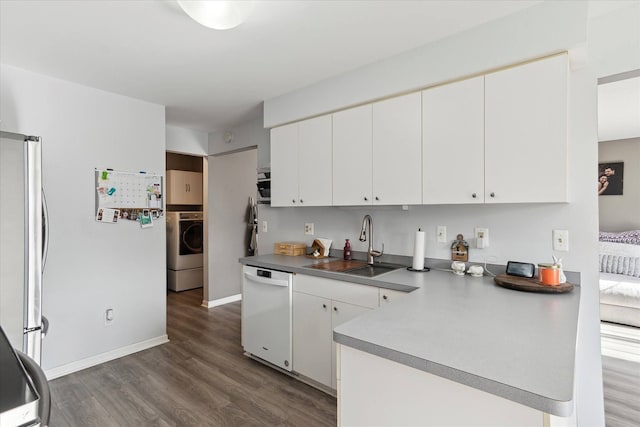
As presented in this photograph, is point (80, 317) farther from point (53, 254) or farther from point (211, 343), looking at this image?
point (211, 343)

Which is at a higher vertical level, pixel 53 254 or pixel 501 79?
pixel 501 79

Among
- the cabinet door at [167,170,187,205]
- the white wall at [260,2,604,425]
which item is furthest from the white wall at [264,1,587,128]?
the cabinet door at [167,170,187,205]

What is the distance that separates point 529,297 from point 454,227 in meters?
0.76

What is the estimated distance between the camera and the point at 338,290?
7.32 feet

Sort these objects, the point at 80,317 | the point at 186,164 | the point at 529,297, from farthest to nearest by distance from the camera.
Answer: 1. the point at 186,164
2. the point at 80,317
3. the point at 529,297

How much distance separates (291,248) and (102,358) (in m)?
1.89

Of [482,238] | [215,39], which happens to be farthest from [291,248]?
[215,39]

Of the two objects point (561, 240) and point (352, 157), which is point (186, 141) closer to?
point (352, 157)

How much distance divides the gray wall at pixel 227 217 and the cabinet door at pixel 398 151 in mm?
2853

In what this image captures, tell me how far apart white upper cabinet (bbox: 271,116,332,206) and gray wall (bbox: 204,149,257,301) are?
178 cm

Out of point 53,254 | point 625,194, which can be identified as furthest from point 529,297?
point 625,194

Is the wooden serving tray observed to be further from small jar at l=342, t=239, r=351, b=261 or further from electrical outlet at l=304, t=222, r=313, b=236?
electrical outlet at l=304, t=222, r=313, b=236

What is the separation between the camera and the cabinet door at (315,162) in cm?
268

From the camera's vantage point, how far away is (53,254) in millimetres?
2594
